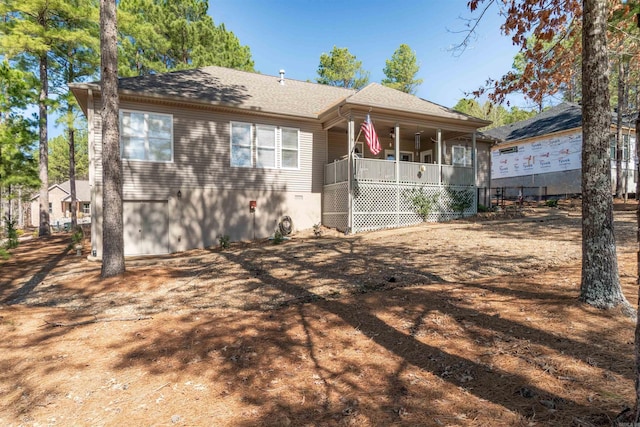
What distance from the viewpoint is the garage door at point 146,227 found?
11.6 metres

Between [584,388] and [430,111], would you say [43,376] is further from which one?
[430,111]

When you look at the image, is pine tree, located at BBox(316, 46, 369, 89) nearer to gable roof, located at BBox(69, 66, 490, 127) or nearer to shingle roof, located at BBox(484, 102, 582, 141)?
shingle roof, located at BBox(484, 102, 582, 141)

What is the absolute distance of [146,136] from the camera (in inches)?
461

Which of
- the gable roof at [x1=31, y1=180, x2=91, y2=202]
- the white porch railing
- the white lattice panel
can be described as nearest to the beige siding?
the white lattice panel

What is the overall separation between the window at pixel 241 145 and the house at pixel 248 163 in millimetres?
38

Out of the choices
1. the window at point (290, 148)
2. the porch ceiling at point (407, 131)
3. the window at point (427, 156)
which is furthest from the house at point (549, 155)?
the window at point (290, 148)

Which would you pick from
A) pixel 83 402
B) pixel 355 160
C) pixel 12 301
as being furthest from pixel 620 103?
pixel 12 301

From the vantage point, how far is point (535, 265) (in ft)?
20.6

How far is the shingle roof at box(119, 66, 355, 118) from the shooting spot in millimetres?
12133

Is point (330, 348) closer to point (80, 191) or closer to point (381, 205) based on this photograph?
point (381, 205)

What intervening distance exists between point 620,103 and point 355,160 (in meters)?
15.7

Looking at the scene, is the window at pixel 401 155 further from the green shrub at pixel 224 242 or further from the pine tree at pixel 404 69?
the pine tree at pixel 404 69

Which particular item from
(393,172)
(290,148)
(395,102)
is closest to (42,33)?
(290,148)

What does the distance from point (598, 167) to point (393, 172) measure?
31.5 ft
